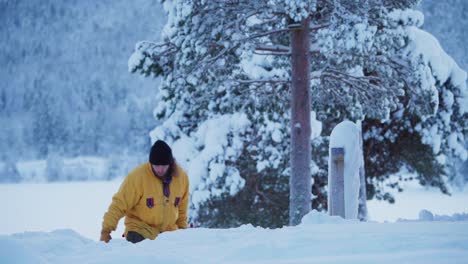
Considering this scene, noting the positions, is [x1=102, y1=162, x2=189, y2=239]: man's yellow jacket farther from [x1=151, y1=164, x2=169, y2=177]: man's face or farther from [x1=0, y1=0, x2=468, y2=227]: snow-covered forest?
[x1=0, y1=0, x2=468, y2=227]: snow-covered forest

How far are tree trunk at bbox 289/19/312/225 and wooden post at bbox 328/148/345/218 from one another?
3.42 metres

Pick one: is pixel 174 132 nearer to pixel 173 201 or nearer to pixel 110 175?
pixel 173 201

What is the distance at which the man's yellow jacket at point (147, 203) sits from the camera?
4.91m

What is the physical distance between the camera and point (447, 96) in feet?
40.9

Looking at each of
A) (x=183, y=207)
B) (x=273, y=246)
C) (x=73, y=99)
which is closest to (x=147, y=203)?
(x=183, y=207)

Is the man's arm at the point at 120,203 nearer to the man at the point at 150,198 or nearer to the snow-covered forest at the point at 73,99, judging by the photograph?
the man at the point at 150,198

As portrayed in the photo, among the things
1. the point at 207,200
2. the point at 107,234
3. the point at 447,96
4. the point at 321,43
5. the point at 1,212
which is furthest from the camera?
the point at 1,212

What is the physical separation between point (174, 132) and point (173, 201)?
7514 millimetres

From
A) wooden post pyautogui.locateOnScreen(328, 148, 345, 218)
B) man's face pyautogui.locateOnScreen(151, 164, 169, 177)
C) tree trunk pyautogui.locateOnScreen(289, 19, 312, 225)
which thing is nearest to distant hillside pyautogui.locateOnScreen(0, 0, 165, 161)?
tree trunk pyautogui.locateOnScreen(289, 19, 312, 225)

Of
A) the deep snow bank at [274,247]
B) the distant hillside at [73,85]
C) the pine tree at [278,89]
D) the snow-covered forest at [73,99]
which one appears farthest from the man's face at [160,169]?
the snow-covered forest at [73,99]

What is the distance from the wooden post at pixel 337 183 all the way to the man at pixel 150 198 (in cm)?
147

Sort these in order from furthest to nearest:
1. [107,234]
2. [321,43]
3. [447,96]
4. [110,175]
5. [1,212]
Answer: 1. [110,175]
2. [1,212]
3. [447,96]
4. [321,43]
5. [107,234]

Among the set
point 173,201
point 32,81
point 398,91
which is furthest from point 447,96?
point 32,81

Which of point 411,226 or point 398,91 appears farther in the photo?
point 398,91
